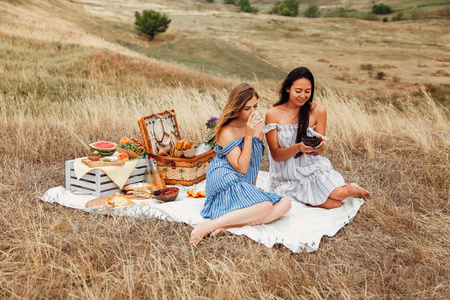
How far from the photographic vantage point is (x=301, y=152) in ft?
13.5

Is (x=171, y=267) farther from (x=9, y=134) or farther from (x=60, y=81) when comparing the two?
(x=60, y=81)

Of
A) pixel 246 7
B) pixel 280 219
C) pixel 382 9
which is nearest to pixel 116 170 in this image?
pixel 280 219

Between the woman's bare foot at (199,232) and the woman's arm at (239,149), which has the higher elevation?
the woman's arm at (239,149)

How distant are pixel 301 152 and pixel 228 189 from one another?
1.06 meters

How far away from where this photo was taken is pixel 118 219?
11.5 feet

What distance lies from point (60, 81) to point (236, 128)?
1318cm

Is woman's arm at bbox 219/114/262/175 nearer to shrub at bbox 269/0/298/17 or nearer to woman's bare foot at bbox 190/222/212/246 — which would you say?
woman's bare foot at bbox 190/222/212/246

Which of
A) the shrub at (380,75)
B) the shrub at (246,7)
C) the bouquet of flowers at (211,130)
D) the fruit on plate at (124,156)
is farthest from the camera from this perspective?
the shrub at (246,7)

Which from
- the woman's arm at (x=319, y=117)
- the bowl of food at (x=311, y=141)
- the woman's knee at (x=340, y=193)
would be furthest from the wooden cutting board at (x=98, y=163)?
the woman's knee at (x=340, y=193)

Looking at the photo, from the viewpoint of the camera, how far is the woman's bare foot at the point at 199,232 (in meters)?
3.11

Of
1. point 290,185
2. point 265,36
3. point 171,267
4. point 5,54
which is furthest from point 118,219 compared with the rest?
point 265,36

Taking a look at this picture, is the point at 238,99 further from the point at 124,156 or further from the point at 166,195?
the point at 124,156

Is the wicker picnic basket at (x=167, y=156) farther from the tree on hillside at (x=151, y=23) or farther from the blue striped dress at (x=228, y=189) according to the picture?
the tree on hillside at (x=151, y=23)

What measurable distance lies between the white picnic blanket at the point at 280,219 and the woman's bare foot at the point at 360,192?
0.20 ft
